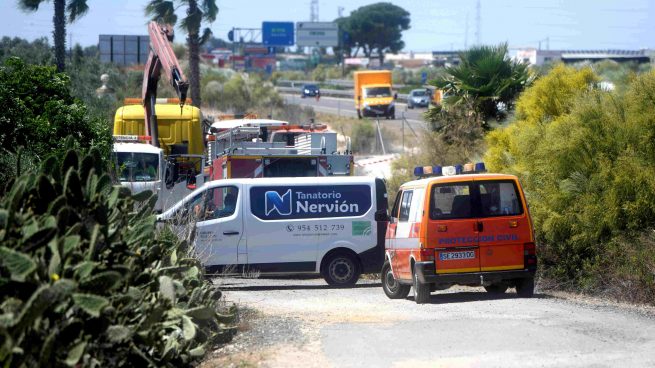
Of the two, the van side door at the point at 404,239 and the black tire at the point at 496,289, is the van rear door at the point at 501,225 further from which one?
the black tire at the point at 496,289

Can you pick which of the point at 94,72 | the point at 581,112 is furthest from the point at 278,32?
the point at 581,112

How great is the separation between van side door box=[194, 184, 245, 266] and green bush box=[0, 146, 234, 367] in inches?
272

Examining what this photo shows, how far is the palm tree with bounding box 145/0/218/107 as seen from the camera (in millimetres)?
36469

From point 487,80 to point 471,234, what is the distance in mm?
9312

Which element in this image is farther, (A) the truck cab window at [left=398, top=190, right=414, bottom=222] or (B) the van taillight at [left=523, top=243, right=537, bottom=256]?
(A) the truck cab window at [left=398, top=190, right=414, bottom=222]

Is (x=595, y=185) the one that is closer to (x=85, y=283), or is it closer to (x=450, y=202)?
(x=450, y=202)

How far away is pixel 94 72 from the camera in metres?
47.0

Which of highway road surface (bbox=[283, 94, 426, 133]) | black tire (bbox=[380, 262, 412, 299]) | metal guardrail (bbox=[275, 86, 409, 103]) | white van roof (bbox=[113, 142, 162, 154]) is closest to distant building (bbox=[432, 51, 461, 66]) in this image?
highway road surface (bbox=[283, 94, 426, 133])

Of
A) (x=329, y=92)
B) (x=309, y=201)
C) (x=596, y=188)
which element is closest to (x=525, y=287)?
(x=596, y=188)

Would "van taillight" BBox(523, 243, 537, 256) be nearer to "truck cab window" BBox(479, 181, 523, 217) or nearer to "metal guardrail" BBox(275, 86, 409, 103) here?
"truck cab window" BBox(479, 181, 523, 217)

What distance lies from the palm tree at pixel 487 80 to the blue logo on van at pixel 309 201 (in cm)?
612

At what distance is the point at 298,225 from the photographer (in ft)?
54.5

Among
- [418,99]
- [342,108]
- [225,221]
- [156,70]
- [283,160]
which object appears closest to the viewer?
[225,221]

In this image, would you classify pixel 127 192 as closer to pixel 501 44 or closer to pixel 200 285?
pixel 200 285
